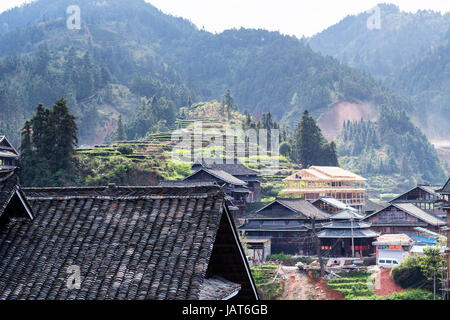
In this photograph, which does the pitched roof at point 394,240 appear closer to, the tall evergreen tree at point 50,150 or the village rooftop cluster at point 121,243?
the tall evergreen tree at point 50,150

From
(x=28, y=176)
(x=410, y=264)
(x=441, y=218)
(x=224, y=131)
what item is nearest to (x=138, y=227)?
(x=410, y=264)

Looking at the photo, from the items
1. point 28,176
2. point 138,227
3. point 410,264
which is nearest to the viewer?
point 138,227

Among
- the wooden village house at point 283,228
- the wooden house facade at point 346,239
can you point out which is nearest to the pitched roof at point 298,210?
the wooden village house at point 283,228

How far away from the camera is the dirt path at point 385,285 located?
5121 cm

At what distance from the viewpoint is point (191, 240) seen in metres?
10.4

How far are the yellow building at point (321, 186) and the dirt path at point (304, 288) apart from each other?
30.4 metres

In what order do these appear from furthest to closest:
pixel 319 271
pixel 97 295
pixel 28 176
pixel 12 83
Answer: pixel 12 83 → pixel 28 176 → pixel 319 271 → pixel 97 295

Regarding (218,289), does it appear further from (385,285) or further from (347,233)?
(347,233)

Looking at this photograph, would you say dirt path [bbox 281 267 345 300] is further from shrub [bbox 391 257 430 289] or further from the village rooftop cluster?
the village rooftop cluster

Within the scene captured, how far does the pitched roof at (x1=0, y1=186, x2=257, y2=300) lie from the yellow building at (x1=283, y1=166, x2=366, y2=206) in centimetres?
7514

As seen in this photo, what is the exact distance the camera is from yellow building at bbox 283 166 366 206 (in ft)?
285
